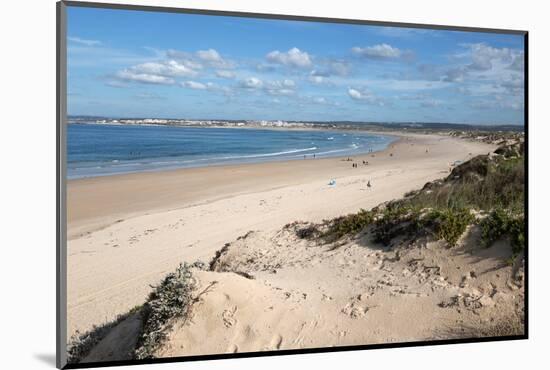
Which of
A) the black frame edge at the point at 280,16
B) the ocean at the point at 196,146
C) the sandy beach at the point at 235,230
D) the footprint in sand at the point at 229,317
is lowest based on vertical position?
the footprint in sand at the point at 229,317

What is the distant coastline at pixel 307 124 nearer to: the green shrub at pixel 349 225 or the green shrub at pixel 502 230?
the green shrub at pixel 349 225

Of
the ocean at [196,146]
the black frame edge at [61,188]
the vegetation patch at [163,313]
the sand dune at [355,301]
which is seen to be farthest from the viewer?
the ocean at [196,146]

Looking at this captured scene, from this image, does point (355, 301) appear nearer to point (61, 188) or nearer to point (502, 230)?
point (502, 230)

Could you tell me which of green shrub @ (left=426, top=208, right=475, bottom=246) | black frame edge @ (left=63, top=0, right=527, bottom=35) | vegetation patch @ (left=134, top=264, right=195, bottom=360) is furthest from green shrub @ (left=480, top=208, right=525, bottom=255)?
vegetation patch @ (left=134, top=264, right=195, bottom=360)

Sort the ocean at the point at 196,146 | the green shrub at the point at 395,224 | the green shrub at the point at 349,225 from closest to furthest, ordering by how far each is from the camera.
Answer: the ocean at the point at 196,146, the green shrub at the point at 395,224, the green shrub at the point at 349,225

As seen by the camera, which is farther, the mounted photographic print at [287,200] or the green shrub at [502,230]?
the green shrub at [502,230]

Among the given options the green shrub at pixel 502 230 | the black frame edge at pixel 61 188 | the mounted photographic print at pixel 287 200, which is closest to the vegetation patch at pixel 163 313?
the mounted photographic print at pixel 287 200

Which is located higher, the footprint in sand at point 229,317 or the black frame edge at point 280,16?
the black frame edge at point 280,16

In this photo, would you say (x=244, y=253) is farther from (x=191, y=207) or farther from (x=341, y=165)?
(x=341, y=165)
